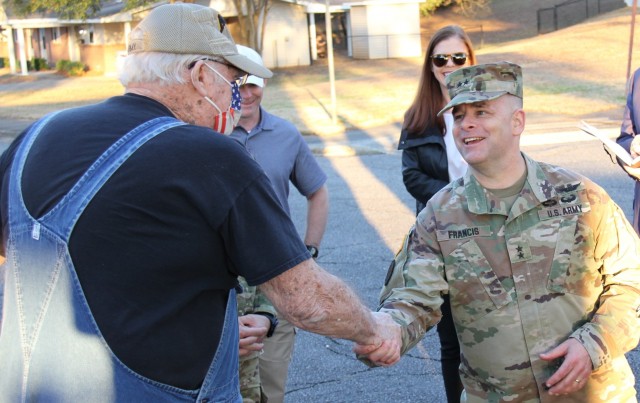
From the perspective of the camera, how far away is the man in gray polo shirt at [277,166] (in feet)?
13.4

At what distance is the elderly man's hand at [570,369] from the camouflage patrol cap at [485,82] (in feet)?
3.09

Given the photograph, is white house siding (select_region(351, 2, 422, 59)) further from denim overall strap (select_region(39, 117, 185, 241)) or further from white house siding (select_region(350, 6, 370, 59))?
denim overall strap (select_region(39, 117, 185, 241))

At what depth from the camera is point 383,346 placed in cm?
265

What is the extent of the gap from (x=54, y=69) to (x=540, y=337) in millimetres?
47487

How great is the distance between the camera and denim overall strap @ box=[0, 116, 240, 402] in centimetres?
209

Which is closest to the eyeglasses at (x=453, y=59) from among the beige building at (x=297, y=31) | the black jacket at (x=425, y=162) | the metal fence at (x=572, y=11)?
the black jacket at (x=425, y=162)

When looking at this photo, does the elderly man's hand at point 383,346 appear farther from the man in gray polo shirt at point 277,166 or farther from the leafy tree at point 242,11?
the leafy tree at point 242,11

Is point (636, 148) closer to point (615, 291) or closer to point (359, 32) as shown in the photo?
point (615, 291)

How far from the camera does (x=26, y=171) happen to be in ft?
7.16

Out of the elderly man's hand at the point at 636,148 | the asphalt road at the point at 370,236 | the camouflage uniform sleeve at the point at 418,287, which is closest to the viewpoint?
the camouflage uniform sleeve at the point at 418,287

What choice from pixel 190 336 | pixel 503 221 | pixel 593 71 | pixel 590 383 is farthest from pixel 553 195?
pixel 593 71

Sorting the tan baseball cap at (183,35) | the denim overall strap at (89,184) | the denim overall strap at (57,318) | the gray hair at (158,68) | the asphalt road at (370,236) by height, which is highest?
the tan baseball cap at (183,35)

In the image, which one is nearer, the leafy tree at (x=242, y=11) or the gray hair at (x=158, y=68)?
the gray hair at (x=158, y=68)

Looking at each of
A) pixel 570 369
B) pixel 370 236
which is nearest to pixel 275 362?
pixel 570 369
